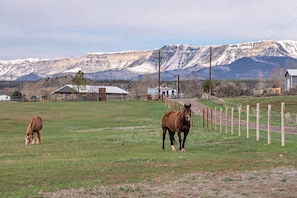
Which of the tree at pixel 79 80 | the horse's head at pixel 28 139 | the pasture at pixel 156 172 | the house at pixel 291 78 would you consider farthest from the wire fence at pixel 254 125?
the tree at pixel 79 80

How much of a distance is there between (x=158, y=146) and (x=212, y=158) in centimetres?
634

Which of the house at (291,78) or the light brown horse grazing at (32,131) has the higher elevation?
the house at (291,78)

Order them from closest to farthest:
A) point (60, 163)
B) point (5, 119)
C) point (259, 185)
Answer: point (259, 185) < point (60, 163) < point (5, 119)

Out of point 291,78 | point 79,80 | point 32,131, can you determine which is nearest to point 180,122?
point 32,131

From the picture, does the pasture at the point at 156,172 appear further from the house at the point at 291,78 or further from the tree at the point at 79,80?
the tree at the point at 79,80

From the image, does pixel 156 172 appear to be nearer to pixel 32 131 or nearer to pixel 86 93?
pixel 32 131

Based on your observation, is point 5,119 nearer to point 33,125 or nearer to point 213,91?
point 33,125

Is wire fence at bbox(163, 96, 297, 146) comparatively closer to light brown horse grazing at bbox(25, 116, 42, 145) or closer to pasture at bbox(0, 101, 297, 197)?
pasture at bbox(0, 101, 297, 197)

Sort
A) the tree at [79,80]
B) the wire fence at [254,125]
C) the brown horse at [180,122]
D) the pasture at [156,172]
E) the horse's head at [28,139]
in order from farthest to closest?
the tree at [79,80]
the horse's head at [28,139]
the wire fence at [254,125]
the brown horse at [180,122]
the pasture at [156,172]

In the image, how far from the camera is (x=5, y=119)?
5859 centimetres

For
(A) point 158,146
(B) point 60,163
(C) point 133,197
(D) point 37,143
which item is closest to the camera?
(C) point 133,197

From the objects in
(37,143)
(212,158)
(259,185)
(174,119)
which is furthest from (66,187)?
(37,143)

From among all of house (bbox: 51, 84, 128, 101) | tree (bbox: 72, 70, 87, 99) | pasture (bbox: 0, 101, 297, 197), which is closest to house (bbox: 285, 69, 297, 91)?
house (bbox: 51, 84, 128, 101)

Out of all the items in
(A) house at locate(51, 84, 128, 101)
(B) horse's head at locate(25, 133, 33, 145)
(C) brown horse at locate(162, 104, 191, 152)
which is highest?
(A) house at locate(51, 84, 128, 101)
